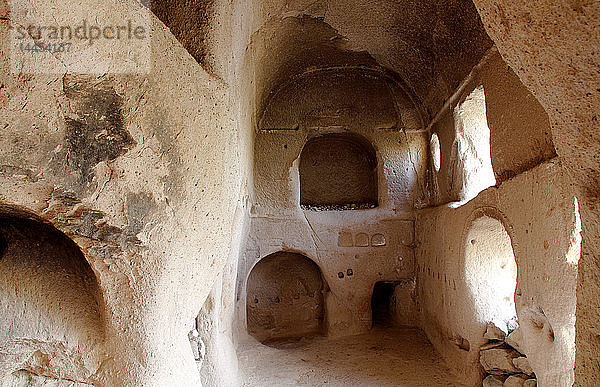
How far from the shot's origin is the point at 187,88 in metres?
1.95

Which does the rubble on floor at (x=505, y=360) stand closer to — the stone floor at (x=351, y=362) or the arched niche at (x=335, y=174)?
the stone floor at (x=351, y=362)

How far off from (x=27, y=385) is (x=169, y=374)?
782 mm

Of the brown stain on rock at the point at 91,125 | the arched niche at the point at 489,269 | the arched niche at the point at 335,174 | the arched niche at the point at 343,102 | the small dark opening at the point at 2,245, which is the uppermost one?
the arched niche at the point at 343,102

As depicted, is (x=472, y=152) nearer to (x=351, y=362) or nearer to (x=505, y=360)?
(x=505, y=360)

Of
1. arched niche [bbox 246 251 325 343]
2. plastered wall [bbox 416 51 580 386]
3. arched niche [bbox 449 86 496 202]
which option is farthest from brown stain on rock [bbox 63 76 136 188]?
arched niche [bbox 246 251 325 343]

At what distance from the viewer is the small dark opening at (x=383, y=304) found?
636 centimetres

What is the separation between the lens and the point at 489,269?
4.08 meters

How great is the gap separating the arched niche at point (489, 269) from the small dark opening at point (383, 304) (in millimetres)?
2248

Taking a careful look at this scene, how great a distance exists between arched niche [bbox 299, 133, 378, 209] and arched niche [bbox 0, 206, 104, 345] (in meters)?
5.26

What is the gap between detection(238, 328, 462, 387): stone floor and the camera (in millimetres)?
4309

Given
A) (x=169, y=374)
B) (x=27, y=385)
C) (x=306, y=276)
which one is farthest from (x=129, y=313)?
(x=306, y=276)

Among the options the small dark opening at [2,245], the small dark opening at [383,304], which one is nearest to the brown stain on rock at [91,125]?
the small dark opening at [2,245]

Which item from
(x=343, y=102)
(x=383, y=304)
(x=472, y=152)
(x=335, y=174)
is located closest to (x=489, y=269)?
(x=472, y=152)

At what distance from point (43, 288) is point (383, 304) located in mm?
5989
